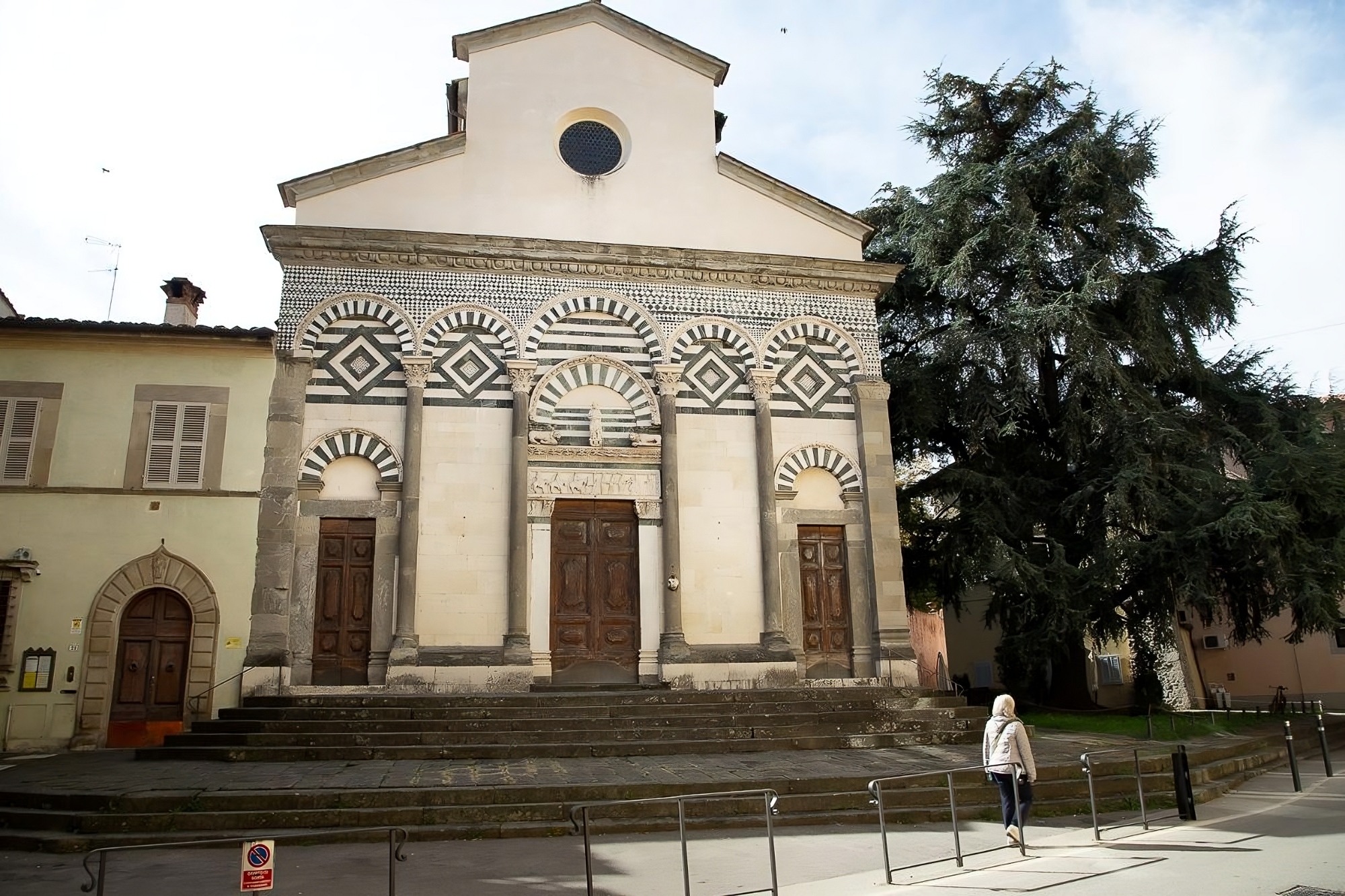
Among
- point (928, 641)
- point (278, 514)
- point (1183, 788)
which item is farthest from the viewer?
point (928, 641)

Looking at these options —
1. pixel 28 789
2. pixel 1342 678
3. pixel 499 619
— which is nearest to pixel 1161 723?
pixel 499 619

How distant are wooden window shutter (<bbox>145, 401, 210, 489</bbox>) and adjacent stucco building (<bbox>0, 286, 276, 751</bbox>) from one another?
2 centimetres

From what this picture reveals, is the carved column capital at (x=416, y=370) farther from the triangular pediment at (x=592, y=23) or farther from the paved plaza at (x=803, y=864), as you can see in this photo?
the paved plaza at (x=803, y=864)

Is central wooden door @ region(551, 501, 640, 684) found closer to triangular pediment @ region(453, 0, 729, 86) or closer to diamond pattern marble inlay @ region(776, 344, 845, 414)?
diamond pattern marble inlay @ region(776, 344, 845, 414)

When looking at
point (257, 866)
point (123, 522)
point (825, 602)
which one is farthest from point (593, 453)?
point (257, 866)

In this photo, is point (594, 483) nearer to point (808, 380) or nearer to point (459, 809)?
point (808, 380)

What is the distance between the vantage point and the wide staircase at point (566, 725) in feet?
43.2

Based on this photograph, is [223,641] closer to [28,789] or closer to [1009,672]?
[28,789]

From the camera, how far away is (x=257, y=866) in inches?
240

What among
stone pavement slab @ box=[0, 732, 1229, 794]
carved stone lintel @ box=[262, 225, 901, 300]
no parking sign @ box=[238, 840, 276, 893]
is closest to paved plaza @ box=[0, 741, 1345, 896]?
stone pavement slab @ box=[0, 732, 1229, 794]

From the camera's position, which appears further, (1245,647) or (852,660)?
(1245,647)

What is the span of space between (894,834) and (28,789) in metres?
9.15

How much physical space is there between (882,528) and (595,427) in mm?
5428

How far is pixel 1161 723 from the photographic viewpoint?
18109 millimetres
